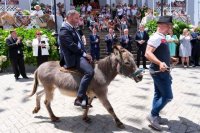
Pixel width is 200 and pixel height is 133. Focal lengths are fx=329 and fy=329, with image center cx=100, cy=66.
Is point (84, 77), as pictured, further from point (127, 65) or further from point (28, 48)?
point (28, 48)

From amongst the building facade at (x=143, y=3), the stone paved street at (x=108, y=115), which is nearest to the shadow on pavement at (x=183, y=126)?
the stone paved street at (x=108, y=115)

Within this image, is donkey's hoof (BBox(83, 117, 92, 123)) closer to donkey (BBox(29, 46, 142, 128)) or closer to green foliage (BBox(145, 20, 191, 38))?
donkey (BBox(29, 46, 142, 128))

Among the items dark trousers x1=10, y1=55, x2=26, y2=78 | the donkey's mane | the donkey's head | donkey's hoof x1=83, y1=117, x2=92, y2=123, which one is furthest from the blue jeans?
dark trousers x1=10, y1=55, x2=26, y2=78

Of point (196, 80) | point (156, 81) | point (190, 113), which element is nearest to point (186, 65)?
point (196, 80)

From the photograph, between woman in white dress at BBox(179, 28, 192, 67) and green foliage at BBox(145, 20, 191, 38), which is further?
green foliage at BBox(145, 20, 191, 38)

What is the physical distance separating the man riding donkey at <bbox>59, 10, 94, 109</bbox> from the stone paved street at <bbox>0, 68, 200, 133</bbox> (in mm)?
807

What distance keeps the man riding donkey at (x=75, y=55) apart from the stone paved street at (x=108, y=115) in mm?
807

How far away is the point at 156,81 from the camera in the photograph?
6.18m

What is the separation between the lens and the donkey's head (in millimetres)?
6086

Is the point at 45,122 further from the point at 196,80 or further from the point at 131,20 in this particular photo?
the point at 131,20

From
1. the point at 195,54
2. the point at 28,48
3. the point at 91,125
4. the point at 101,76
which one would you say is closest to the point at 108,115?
the point at 91,125

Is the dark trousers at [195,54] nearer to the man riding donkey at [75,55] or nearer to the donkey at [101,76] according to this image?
the donkey at [101,76]

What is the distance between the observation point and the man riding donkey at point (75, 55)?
20.1 feet

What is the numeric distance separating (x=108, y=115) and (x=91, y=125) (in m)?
0.73
